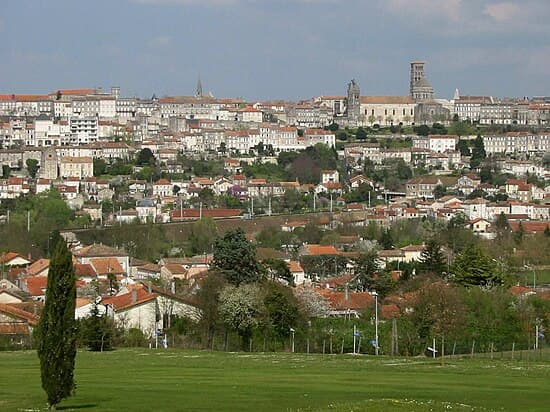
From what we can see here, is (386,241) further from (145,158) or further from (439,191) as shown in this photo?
(145,158)

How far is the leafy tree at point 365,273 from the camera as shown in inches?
2037

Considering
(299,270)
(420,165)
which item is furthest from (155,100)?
(299,270)

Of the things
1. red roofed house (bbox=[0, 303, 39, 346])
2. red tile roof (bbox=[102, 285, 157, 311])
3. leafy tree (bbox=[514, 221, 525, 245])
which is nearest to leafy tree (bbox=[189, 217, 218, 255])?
leafy tree (bbox=[514, 221, 525, 245])

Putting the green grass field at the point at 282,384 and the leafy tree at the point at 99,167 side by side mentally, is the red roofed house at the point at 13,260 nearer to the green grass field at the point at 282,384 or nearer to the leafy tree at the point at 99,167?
the green grass field at the point at 282,384

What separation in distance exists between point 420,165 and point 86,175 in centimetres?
3016

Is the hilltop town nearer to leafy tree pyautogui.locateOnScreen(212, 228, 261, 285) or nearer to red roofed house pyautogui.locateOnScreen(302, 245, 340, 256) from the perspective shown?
red roofed house pyautogui.locateOnScreen(302, 245, 340, 256)

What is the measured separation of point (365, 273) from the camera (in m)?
53.3

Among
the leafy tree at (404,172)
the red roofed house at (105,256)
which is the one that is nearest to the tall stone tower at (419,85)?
the leafy tree at (404,172)

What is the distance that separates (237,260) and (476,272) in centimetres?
959

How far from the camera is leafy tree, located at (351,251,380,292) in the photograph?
51.7 meters

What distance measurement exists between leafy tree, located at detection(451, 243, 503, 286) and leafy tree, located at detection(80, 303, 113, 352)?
17.1m

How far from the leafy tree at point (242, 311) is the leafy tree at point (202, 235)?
32.1 m

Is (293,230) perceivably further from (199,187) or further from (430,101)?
(430,101)

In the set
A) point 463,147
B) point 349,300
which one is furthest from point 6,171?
point 349,300
